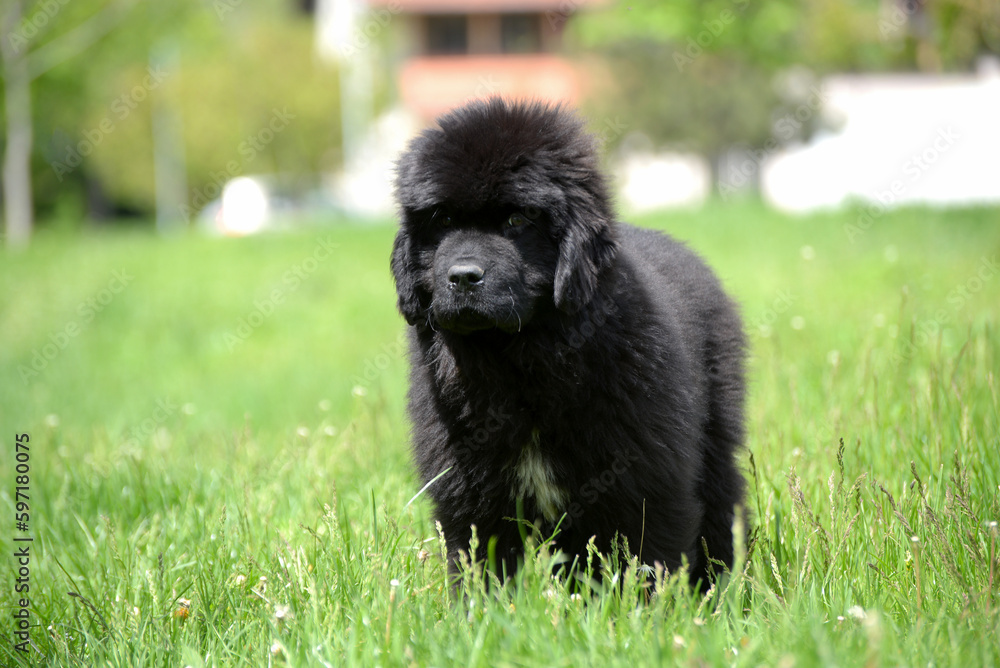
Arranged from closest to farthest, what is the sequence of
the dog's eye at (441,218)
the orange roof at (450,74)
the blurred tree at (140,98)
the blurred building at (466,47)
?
the dog's eye at (441,218) < the blurred tree at (140,98) < the blurred building at (466,47) < the orange roof at (450,74)

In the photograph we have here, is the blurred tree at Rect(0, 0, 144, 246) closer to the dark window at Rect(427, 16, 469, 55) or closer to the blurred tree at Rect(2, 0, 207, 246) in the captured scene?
the blurred tree at Rect(2, 0, 207, 246)

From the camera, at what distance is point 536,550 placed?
10.2 ft

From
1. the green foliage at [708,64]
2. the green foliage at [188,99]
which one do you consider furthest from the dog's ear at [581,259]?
the green foliage at [188,99]

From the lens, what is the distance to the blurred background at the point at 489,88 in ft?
60.3

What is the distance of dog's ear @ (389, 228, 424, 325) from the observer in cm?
347

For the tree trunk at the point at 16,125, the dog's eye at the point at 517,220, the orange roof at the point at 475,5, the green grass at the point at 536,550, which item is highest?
the orange roof at the point at 475,5

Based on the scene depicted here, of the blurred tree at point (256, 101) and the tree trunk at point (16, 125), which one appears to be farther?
the blurred tree at point (256, 101)

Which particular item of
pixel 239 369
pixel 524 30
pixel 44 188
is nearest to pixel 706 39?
pixel 239 369

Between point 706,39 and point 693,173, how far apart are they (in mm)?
12574

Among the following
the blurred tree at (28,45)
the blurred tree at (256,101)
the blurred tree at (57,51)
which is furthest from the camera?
the blurred tree at (256,101)

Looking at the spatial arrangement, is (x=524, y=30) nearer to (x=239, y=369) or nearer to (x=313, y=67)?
(x=313, y=67)

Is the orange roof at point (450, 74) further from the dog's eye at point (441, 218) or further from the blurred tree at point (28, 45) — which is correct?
the dog's eye at point (441, 218)

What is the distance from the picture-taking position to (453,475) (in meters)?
3.35

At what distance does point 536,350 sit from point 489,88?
15.1 ft
